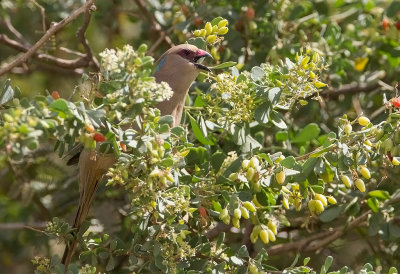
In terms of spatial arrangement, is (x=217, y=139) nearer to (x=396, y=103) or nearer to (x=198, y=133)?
(x=198, y=133)

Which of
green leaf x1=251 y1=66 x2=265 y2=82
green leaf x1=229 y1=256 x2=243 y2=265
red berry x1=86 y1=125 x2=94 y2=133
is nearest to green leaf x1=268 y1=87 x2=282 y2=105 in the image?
green leaf x1=251 y1=66 x2=265 y2=82

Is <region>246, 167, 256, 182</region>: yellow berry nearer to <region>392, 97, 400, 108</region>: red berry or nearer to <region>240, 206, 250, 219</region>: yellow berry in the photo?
<region>240, 206, 250, 219</region>: yellow berry

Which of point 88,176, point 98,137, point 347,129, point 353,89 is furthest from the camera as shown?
point 353,89

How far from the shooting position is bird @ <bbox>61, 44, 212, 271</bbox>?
3.35 m

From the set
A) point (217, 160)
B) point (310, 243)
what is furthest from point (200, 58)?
point (310, 243)

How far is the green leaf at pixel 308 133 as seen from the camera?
353 cm

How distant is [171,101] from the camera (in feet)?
11.0

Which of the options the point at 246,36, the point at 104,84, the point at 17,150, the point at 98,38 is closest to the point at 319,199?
the point at 104,84

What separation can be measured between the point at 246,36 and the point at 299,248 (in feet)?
3.94

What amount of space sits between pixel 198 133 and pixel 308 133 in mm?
690

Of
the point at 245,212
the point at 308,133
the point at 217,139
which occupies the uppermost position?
the point at 245,212

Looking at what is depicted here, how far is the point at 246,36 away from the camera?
13.3 feet

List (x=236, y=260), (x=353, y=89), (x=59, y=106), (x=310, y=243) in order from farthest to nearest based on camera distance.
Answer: (x=353, y=89)
(x=310, y=243)
(x=236, y=260)
(x=59, y=106)

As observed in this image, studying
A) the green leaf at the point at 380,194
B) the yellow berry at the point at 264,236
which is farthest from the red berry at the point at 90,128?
the green leaf at the point at 380,194
